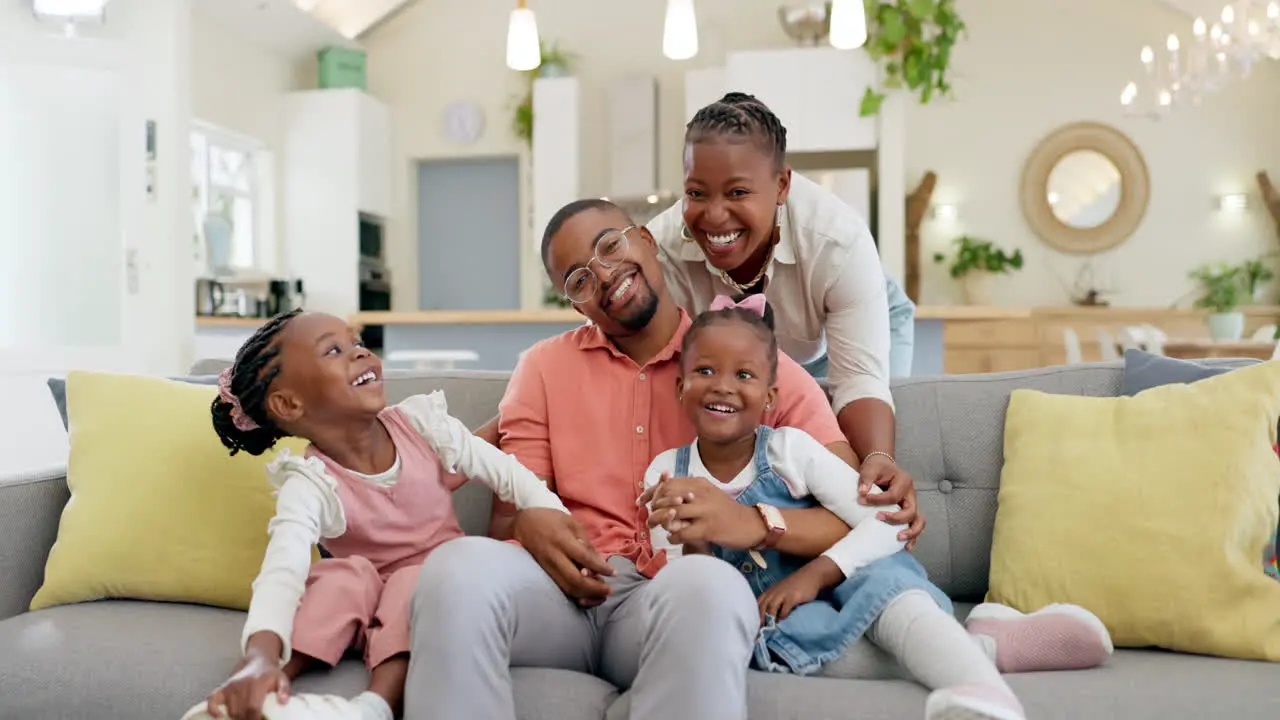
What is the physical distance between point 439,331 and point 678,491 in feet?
12.6

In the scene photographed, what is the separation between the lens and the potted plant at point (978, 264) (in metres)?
7.13

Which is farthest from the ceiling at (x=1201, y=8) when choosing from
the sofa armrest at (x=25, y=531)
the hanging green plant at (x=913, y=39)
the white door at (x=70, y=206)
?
the sofa armrest at (x=25, y=531)

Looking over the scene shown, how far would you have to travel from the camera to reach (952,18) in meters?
5.68

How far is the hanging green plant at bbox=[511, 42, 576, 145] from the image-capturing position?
7.28m

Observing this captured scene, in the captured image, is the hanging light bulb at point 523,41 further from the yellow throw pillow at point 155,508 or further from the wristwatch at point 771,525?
the wristwatch at point 771,525

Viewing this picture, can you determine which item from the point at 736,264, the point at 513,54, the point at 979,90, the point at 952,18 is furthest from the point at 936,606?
the point at 979,90

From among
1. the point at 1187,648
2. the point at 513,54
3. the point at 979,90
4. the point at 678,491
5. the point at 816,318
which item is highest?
the point at 979,90

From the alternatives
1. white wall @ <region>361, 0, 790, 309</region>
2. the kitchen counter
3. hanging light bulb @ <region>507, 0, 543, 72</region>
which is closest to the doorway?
white wall @ <region>361, 0, 790, 309</region>

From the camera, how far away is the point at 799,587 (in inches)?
56.2

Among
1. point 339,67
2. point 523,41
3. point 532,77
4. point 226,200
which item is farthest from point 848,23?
point 339,67

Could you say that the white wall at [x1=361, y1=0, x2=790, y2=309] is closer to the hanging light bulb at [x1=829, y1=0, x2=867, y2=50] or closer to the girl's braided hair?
the hanging light bulb at [x1=829, y1=0, x2=867, y2=50]

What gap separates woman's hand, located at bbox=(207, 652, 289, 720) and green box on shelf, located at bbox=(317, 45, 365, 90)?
676 centimetres

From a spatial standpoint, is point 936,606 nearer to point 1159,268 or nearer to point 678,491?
point 678,491

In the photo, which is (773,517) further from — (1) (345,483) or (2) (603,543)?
(1) (345,483)
